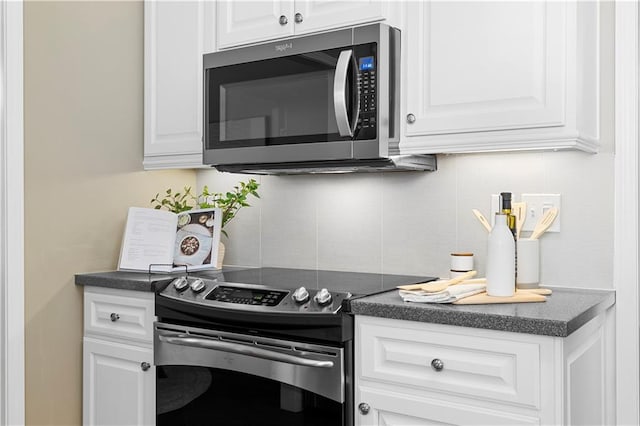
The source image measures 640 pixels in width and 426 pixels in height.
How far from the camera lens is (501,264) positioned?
5.85 ft

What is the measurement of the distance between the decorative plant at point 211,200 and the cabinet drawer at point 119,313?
474 millimetres

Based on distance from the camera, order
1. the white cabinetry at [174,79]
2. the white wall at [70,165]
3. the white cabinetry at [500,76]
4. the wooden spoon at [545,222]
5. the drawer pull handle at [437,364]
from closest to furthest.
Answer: the drawer pull handle at [437,364]
the white cabinetry at [500,76]
the wooden spoon at [545,222]
the white wall at [70,165]
the white cabinetry at [174,79]

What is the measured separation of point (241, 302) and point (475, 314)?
2.37 feet

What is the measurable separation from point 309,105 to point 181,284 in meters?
0.72

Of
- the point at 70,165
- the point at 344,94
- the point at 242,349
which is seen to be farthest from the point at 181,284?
the point at 344,94

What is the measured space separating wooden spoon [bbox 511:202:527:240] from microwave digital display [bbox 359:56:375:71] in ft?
2.08

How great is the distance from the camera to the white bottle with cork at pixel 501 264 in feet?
5.84

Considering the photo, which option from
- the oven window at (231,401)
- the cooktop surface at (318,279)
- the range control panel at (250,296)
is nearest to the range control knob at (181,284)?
the range control panel at (250,296)

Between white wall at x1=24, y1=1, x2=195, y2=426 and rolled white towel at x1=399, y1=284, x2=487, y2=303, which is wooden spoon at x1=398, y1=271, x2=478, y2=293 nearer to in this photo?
rolled white towel at x1=399, y1=284, x2=487, y2=303

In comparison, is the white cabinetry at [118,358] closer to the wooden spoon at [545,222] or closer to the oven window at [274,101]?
the oven window at [274,101]
